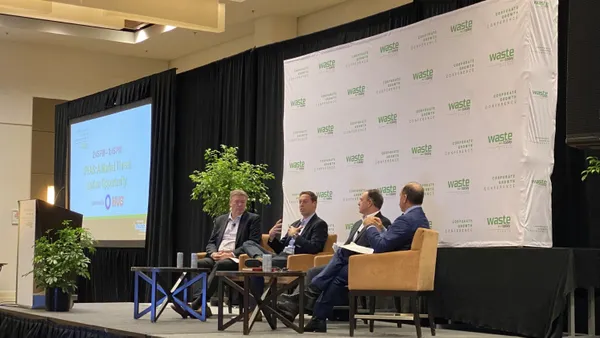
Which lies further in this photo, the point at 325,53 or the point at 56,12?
the point at 56,12

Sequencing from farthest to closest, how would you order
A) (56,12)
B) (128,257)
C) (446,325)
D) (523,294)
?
1. (128,257)
2. (56,12)
3. (446,325)
4. (523,294)

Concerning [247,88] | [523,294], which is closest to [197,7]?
[247,88]

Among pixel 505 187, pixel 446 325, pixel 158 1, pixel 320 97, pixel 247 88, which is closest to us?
pixel 505 187

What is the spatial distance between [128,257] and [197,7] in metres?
4.66

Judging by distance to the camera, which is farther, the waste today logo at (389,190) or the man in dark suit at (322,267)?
the waste today logo at (389,190)

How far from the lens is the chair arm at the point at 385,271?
16.8 feet

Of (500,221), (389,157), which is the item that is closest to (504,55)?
(500,221)

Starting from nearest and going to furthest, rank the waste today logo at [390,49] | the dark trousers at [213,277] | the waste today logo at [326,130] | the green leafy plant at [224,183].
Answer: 1. the dark trousers at [213,277]
2. the waste today logo at [390,49]
3. the waste today logo at [326,130]
4. the green leafy plant at [224,183]

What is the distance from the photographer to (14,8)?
349 inches

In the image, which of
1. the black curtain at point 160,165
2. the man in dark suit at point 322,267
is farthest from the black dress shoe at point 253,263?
the black curtain at point 160,165

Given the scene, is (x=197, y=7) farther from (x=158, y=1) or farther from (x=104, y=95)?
(x=104, y=95)

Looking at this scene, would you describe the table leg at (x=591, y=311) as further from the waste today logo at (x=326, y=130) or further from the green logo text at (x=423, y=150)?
the waste today logo at (x=326, y=130)

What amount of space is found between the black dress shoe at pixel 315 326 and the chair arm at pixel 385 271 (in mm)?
380

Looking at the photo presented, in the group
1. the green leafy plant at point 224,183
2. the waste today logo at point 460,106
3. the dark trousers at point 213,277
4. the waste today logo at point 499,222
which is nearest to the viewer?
the waste today logo at point 499,222
